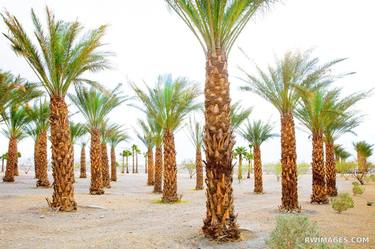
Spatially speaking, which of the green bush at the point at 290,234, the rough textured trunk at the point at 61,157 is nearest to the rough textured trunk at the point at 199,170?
the rough textured trunk at the point at 61,157

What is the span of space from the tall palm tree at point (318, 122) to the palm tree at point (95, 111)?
934 cm

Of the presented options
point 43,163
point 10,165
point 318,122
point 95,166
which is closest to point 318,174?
point 318,122

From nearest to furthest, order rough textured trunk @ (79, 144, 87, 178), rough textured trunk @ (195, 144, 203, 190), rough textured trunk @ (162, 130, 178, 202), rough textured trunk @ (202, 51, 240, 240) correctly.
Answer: rough textured trunk @ (202, 51, 240, 240) < rough textured trunk @ (162, 130, 178, 202) < rough textured trunk @ (195, 144, 203, 190) < rough textured trunk @ (79, 144, 87, 178)

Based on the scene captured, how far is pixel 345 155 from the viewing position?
4481cm

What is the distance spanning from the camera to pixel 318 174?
591 inches

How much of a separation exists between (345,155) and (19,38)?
42.3 meters

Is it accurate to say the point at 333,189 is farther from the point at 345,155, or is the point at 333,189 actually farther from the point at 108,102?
the point at 345,155

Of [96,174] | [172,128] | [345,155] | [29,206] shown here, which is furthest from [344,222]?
[345,155]

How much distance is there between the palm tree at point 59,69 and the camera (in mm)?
11805

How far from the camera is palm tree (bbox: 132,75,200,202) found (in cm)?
1568

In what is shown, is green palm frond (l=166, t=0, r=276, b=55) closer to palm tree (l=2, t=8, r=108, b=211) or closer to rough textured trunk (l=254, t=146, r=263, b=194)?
palm tree (l=2, t=8, r=108, b=211)

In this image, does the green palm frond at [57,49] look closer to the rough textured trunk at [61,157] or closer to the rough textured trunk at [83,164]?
the rough textured trunk at [61,157]

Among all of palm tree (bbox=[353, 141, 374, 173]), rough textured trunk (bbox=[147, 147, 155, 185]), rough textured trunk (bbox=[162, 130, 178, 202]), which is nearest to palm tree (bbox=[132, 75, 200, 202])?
rough textured trunk (bbox=[162, 130, 178, 202])

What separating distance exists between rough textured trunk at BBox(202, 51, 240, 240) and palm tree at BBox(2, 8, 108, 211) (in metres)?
6.16
